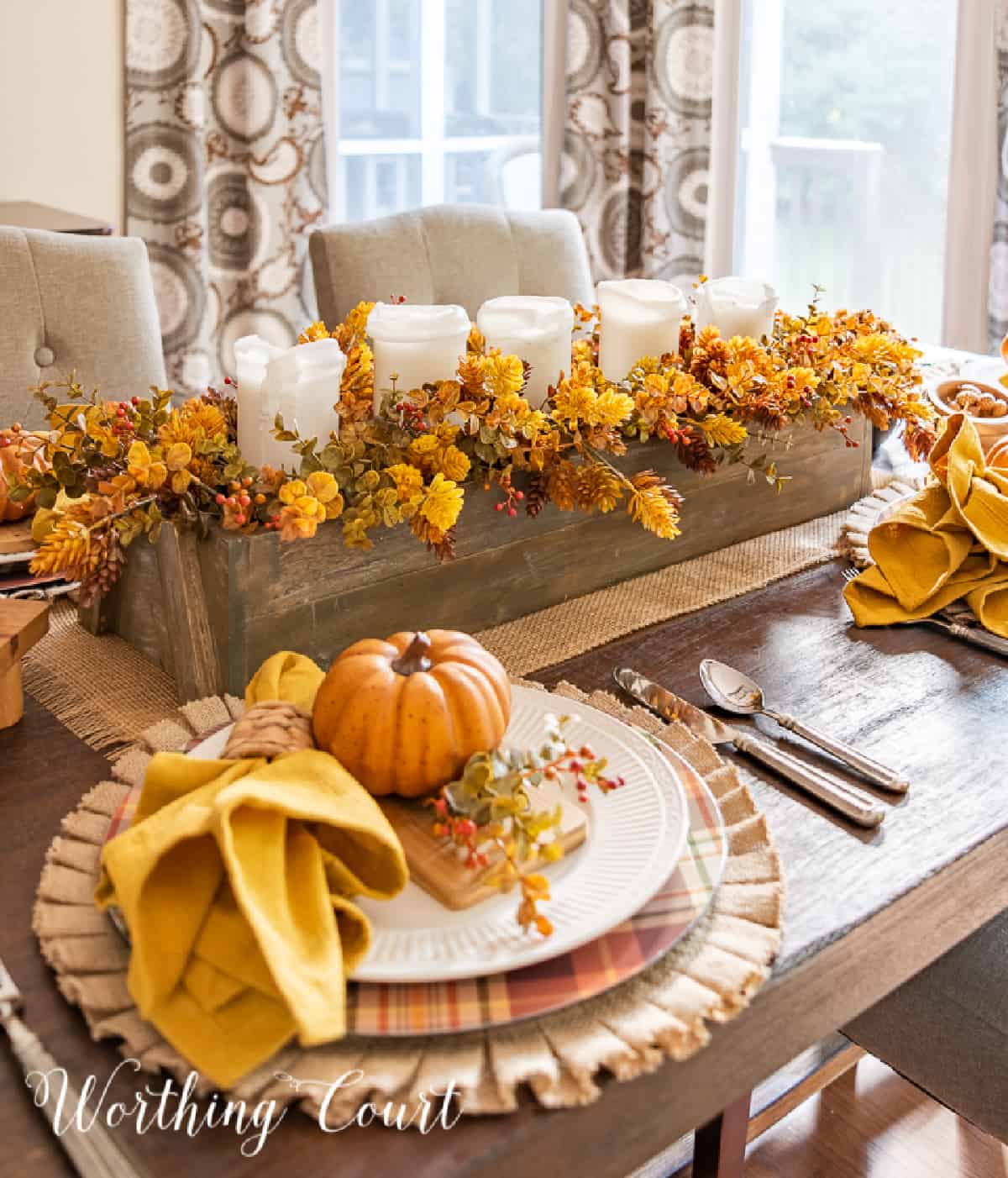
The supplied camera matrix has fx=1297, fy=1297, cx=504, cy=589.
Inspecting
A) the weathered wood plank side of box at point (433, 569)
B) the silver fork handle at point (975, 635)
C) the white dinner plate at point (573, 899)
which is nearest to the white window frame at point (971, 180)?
the weathered wood plank side of box at point (433, 569)

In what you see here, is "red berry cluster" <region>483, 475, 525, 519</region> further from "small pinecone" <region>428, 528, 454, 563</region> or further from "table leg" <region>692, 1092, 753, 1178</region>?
"table leg" <region>692, 1092, 753, 1178</region>

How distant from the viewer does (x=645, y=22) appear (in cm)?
360

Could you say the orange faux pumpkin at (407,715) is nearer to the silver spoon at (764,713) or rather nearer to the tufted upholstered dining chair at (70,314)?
the silver spoon at (764,713)

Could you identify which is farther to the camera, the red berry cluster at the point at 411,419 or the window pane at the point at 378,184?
the window pane at the point at 378,184

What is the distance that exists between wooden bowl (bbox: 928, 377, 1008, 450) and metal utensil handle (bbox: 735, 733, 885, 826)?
0.49 m

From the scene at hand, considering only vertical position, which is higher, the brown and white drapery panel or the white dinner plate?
the brown and white drapery panel

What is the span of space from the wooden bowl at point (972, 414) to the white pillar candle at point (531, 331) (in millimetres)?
401

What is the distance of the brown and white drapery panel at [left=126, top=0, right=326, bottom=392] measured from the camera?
2936 millimetres

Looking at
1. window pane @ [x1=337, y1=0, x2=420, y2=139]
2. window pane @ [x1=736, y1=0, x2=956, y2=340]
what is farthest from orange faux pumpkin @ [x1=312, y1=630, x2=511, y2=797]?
window pane @ [x1=736, y1=0, x2=956, y2=340]

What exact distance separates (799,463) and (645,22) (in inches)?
103

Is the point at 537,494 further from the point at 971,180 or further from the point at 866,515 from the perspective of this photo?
the point at 971,180

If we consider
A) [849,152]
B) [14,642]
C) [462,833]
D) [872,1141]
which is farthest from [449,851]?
[849,152]

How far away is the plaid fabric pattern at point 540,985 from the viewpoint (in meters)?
0.62

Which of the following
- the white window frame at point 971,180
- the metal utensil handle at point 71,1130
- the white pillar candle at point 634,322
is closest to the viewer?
the metal utensil handle at point 71,1130
